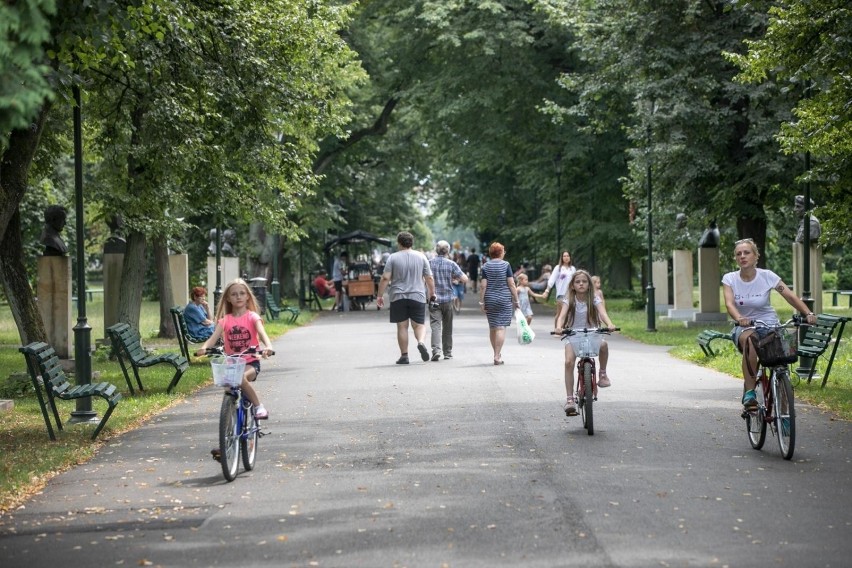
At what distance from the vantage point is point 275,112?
A: 1959 centimetres

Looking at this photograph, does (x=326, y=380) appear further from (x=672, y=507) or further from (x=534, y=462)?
(x=672, y=507)

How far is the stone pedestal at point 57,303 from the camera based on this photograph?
21328 millimetres

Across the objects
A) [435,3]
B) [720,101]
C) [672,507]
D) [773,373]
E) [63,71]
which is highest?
[435,3]

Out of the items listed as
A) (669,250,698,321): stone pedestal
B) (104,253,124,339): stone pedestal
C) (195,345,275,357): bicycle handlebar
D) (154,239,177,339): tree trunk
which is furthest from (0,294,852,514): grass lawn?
(669,250,698,321): stone pedestal

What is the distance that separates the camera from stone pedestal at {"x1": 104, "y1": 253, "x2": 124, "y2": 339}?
25.5 metres

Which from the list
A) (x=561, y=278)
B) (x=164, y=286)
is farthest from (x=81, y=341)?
(x=561, y=278)

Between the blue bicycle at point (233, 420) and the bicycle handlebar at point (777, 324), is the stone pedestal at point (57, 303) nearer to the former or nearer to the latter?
the blue bicycle at point (233, 420)

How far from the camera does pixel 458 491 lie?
8.93 m

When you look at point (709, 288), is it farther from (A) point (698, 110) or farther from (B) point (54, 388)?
(B) point (54, 388)

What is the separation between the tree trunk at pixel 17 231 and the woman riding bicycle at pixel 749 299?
812cm

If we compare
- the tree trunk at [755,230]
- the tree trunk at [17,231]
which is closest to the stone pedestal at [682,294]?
the tree trunk at [755,230]

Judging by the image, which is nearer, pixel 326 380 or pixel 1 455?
pixel 1 455

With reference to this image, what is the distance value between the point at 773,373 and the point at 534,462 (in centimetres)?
214

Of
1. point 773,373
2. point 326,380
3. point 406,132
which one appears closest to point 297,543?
point 773,373
